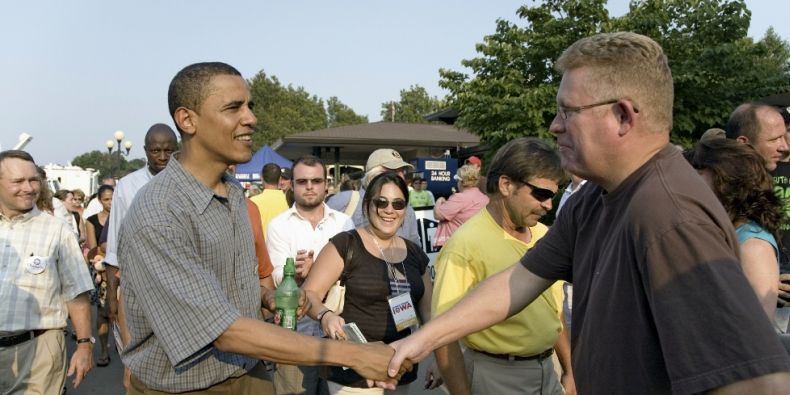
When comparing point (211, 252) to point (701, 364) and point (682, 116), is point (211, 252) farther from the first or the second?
point (682, 116)

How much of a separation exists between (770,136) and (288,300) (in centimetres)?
362

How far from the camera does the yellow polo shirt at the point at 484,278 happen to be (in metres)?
3.20

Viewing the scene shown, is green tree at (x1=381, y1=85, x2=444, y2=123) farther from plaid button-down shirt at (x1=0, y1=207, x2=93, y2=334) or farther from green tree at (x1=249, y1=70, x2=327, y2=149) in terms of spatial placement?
plaid button-down shirt at (x1=0, y1=207, x2=93, y2=334)

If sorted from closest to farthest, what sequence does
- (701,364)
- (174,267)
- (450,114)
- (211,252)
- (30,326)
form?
(701,364) → (174,267) → (211,252) → (30,326) → (450,114)

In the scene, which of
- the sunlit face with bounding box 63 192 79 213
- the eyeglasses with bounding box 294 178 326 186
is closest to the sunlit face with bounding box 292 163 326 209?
the eyeglasses with bounding box 294 178 326 186

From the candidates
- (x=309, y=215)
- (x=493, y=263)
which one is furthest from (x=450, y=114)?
(x=493, y=263)

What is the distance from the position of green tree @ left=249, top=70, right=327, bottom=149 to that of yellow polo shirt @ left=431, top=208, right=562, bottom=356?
55.4m

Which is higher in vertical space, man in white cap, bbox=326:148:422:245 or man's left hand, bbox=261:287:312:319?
man in white cap, bbox=326:148:422:245

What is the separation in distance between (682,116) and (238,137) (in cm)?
1580

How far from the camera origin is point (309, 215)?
5.46m

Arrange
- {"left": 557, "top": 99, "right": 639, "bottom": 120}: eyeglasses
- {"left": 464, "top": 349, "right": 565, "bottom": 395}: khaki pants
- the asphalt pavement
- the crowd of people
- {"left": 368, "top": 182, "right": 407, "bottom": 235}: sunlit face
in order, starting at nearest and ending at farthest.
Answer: the crowd of people
{"left": 557, "top": 99, "right": 639, "bottom": 120}: eyeglasses
{"left": 464, "top": 349, "right": 565, "bottom": 395}: khaki pants
{"left": 368, "top": 182, "right": 407, "bottom": 235}: sunlit face
the asphalt pavement

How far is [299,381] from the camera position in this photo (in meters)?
4.73

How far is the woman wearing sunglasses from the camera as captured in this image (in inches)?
146

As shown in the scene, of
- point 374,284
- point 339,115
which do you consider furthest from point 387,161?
point 339,115
